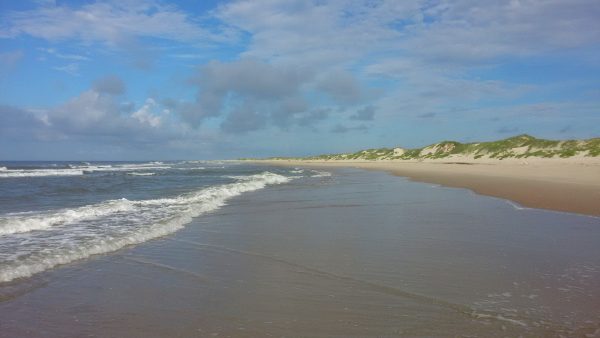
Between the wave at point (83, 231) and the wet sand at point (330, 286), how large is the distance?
0.46 meters

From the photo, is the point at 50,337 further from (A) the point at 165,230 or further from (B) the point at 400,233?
(B) the point at 400,233

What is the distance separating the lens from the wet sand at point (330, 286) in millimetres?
4809

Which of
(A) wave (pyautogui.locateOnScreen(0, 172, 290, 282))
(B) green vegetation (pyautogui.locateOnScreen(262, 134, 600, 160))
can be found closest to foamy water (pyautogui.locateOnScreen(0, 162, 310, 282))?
(A) wave (pyautogui.locateOnScreen(0, 172, 290, 282))

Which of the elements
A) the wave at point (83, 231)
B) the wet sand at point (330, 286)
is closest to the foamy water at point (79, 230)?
the wave at point (83, 231)

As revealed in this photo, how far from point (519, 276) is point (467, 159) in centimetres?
5803

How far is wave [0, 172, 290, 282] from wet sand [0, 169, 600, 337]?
464 mm

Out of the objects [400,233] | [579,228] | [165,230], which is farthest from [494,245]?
[165,230]

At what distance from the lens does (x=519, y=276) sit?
663cm

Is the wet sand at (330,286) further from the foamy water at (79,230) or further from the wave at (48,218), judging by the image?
the wave at (48,218)

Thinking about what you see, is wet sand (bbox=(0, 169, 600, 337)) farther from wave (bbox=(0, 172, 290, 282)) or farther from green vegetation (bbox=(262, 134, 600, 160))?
green vegetation (bbox=(262, 134, 600, 160))

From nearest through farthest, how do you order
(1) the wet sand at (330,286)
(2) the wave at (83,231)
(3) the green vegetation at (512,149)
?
(1) the wet sand at (330,286) → (2) the wave at (83,231) → (3) the green vegetation at (512,149)

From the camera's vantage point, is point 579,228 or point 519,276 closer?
point 519,276

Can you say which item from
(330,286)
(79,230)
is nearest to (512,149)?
(79,230)

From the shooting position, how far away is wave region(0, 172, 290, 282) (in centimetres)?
788
